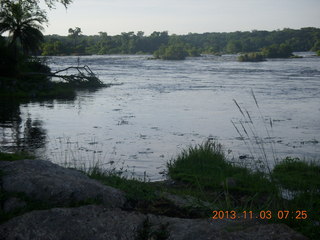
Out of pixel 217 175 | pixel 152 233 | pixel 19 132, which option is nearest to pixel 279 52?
pixel 19 132

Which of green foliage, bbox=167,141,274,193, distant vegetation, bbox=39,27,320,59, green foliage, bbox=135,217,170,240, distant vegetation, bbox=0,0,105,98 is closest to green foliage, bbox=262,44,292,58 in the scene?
distant vegetation, bbox=39,27,320,59

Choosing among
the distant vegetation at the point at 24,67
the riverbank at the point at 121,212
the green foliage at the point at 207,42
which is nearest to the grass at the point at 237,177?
the riverbank at the point at 121,212

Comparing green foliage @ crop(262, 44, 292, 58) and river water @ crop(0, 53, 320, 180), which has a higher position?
green foliage @ crop(262, 44, 292, 58)

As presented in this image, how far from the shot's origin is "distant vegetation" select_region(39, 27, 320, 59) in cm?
12556

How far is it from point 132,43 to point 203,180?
16118cm

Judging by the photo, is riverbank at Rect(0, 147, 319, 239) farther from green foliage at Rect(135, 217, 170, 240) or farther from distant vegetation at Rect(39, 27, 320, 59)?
distant vegetation at Rect(39, 27, 320, 59)

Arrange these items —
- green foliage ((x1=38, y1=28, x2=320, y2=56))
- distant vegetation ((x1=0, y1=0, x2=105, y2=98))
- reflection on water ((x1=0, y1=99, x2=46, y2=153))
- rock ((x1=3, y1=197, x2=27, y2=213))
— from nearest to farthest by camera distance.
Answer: rock ((x1=3, y1=197, x2=27, y2=213)) → reflection on water ((x1=0, y1=99, x2=46, y2=153)) → distant vegetation ((x1=0, y1=0, x2=105, y2=98)) → green foliage ((x1=38, y1=28, x2=320, y2=56))

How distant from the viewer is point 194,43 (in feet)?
599

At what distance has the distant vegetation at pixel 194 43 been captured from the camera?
12556 centimetres

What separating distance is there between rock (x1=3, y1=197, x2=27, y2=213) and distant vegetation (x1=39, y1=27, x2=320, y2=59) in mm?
106302

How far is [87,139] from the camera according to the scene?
16922mm

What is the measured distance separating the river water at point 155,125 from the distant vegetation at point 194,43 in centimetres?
8108
